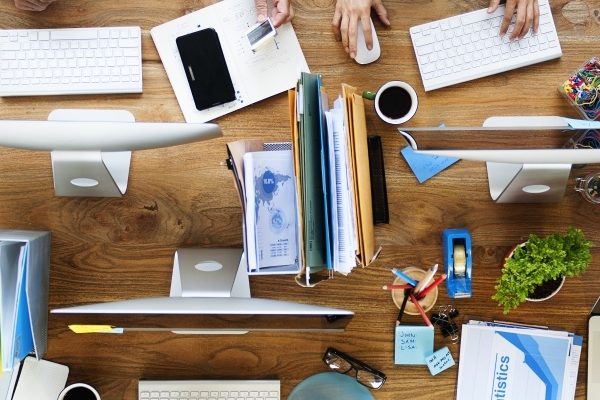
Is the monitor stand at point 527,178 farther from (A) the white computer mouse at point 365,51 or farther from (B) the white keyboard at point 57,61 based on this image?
(B) the white keyboard at point 57,61

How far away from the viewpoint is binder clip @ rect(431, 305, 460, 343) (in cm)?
143

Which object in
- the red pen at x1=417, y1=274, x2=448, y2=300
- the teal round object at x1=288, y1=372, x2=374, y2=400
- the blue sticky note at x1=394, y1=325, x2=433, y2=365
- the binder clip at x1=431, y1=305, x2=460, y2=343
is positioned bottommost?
the teal round object at x1=288, y1=372, x2=374, y2=400

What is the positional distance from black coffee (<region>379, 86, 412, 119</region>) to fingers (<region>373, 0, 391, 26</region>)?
0.16 metres

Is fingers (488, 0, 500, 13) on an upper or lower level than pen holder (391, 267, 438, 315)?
upper

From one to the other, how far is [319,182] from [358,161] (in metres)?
0.08

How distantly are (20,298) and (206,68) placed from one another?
1.99 feet

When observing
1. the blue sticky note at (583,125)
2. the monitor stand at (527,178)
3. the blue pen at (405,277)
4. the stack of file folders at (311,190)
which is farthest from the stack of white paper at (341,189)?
the blue sticky note at (583,125)

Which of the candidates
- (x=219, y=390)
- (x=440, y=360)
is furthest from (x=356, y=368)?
(x=219, y=390)

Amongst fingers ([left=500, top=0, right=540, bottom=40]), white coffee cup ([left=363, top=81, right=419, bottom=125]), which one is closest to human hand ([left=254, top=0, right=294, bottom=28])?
white coffee cup ([left=363, top=81, right=419, bottom=125])

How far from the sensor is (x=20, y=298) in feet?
4.06

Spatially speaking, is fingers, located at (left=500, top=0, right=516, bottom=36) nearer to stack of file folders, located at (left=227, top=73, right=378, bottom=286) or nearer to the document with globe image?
stack of file folders, located at (left=227, top=73, right=378, bottom=286)

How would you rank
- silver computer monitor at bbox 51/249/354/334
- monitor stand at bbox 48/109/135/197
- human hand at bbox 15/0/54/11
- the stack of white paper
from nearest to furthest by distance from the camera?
silver computer monitor at bbox 51/249/354/334
the stack of white paper
monitor stand at bbox 48/109/135/197
human hand at bbox 15/0/54/11

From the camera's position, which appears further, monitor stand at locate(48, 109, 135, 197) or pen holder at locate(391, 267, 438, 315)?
pen holder at locate(391, 267, 438, 315)

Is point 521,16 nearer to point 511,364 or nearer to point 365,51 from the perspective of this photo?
point 365,51
